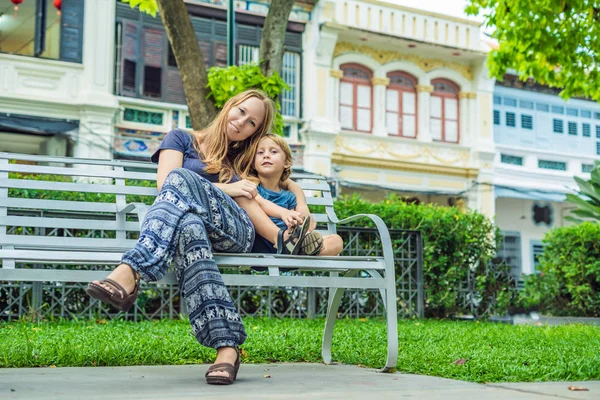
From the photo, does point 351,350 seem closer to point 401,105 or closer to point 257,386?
point 257,386

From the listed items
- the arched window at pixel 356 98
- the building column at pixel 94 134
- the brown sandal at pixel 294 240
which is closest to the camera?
the brown sandal at pixel 294 240

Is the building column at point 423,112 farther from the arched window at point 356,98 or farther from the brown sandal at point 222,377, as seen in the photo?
A: the brown sandal at point 222,377

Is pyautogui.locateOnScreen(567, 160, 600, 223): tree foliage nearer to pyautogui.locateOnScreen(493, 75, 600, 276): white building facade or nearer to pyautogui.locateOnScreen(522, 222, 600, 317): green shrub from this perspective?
pyautogui.locateOnScreen(522, 222, 600, 317): green shrub

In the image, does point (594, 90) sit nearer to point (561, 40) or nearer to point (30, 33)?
point (561, 40)

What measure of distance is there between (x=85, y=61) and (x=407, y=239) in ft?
34.5

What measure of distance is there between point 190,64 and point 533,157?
17.5 meters

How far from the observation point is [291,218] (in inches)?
140

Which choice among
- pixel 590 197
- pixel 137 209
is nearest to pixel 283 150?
pixel 137 209

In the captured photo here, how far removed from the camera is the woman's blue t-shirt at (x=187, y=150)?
147 inches

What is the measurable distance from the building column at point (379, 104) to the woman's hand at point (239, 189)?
17.3m

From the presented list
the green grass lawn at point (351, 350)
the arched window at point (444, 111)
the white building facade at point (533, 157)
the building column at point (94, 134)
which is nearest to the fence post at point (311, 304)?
the green grass lawn at point (351, 350)

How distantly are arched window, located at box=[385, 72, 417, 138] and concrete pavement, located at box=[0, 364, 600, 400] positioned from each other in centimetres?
1794

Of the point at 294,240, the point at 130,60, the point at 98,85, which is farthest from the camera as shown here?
the point at 130,60

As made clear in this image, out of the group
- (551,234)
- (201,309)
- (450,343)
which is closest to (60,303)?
(450,343)
